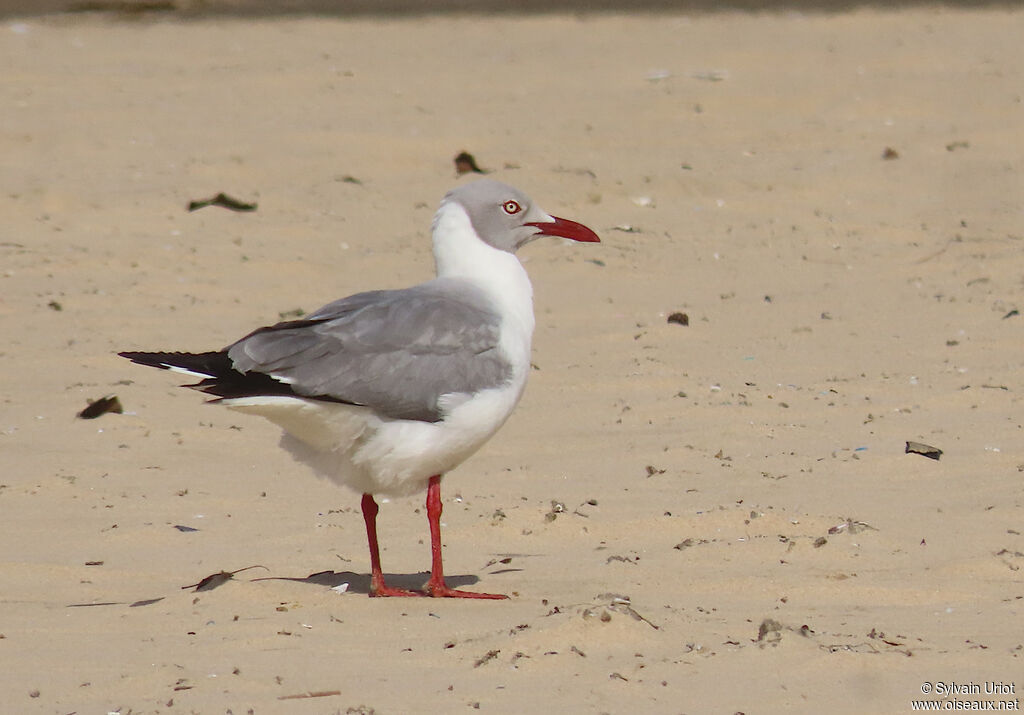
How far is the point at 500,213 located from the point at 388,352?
0.71 meters

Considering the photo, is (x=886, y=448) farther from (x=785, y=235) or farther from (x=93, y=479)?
(x=785, y=235)

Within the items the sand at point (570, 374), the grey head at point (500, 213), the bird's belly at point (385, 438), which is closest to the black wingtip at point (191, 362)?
the bird's belly at point (385, 438)

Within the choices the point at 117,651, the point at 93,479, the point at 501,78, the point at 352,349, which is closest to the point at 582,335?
the point at 93,479

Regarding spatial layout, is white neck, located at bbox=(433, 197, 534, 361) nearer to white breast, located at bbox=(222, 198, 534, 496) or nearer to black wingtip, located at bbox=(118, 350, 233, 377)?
white breast, located at bbox=(222, 198, 534, 496)

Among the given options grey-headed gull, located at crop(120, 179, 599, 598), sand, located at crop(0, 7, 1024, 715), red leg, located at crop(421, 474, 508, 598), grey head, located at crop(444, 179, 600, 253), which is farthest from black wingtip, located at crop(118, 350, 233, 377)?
grey head, located at crop(444, 179, 600, 253)

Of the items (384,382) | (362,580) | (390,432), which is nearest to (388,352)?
(384,382)

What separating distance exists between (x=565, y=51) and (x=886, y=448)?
8.75m

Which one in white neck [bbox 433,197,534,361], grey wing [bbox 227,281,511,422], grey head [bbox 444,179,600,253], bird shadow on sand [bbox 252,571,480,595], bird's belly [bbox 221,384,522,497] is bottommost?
bird shadow on sand [bbox 252,571,480,595]

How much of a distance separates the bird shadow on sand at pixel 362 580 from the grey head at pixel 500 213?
101 cm

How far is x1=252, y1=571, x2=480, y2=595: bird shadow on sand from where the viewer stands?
15.5ft

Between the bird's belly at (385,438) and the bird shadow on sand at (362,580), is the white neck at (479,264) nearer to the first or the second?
the bird's belly at (385,438)

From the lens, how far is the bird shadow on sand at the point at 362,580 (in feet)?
15.5

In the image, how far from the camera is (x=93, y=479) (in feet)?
18.9

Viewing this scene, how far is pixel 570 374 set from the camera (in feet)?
23.4
